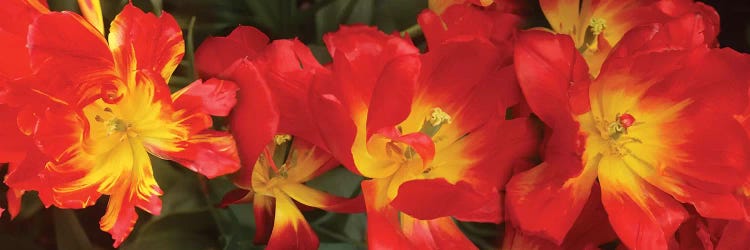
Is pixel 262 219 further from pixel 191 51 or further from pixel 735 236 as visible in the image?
pixel 735 236

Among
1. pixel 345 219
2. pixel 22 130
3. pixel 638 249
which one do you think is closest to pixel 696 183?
pixel 638 249

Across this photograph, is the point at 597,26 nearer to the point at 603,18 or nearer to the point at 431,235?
the point at 603,18

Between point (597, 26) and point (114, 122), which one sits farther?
point (597, 26)

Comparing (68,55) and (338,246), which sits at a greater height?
(68,55)

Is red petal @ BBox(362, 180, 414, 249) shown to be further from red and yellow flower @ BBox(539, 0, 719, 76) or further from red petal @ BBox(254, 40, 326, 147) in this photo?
red and yellow flower @ BBox(539, 0, 719, 76)

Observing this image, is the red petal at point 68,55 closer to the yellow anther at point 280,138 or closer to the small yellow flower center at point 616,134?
the yellow anther at point 280,138

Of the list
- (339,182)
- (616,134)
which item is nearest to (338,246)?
(339,182)
